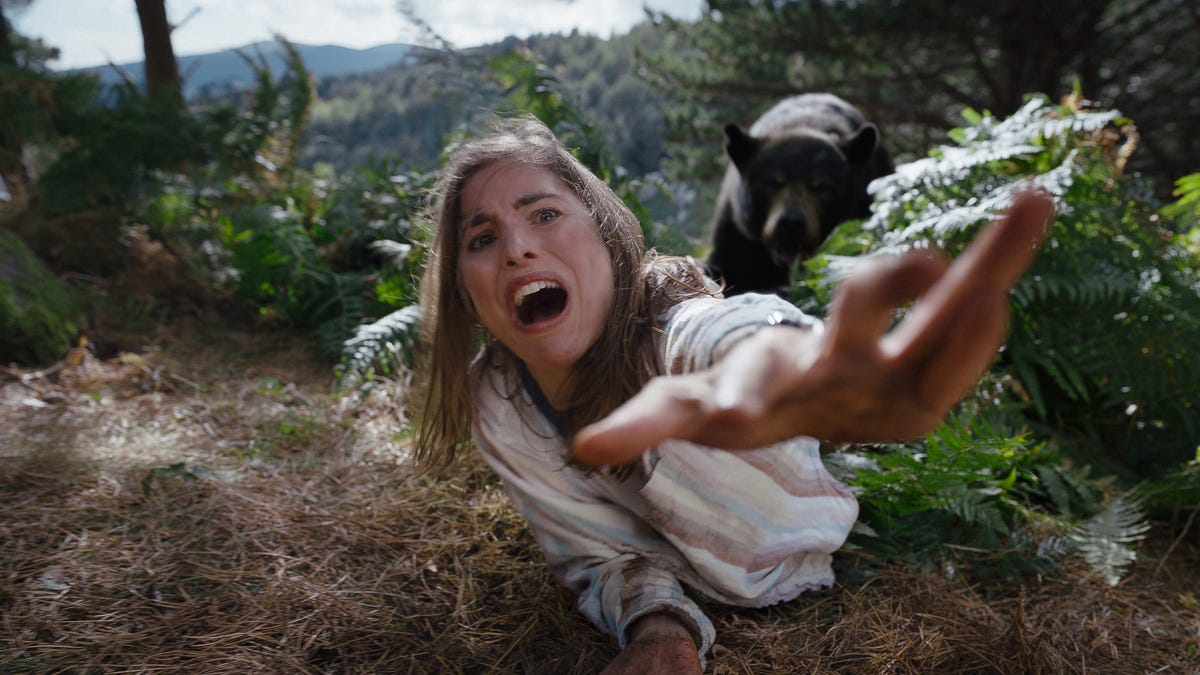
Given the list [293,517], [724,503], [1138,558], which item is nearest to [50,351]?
[293,517]

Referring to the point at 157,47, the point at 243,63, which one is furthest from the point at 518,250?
the point at 243,63

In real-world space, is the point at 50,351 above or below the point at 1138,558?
above

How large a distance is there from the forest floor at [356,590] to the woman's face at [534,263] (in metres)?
0.75

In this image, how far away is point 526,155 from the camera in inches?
68.6

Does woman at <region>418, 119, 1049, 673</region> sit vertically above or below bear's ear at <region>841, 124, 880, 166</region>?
below

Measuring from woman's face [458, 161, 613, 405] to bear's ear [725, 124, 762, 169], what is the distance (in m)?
3.10

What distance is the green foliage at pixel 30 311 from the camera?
3467 mm

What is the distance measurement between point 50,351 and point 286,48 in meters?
2.64

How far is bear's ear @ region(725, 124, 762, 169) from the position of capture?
458 centimetres

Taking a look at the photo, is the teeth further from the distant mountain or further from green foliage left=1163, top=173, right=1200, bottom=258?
the distant mountain

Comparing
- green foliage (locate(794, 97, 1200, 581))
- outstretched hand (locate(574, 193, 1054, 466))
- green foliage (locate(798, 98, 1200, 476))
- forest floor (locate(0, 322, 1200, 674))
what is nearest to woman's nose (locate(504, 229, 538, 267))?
outstretched hand (locate(574, 193, 1054, 466))

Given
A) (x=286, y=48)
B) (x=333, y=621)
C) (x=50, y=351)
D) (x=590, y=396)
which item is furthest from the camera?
(x=286, y=48)

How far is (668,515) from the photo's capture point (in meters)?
1.80

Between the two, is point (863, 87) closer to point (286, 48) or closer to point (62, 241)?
point (286, 48)
